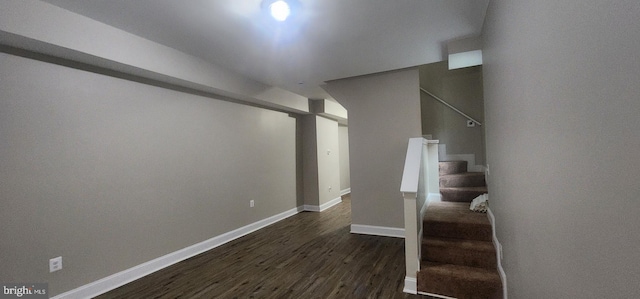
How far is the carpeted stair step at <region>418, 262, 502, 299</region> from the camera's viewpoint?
2102mm

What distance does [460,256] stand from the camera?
242cm

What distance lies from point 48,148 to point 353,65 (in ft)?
10.8

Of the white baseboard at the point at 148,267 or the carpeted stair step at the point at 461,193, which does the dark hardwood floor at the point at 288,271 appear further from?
the carpeted stair step at the point at 461,193

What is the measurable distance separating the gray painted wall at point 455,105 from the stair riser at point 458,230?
2.19m

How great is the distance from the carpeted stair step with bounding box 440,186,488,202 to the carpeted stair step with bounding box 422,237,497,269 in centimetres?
102

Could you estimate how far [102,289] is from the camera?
8.00ft

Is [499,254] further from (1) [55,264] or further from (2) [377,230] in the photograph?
(1) [55,264]

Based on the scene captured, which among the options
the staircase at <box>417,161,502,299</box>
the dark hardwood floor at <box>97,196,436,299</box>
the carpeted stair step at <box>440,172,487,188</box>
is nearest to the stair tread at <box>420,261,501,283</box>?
the staircase at <box>417,161,502,299</box>

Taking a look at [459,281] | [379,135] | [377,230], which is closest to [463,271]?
[459,281]

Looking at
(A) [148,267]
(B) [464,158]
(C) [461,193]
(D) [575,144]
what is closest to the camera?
(D) [575,144]

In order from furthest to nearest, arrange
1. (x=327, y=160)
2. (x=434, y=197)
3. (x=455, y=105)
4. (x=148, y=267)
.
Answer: (x=327, y=160) < (x=455, y=105) < (x=434, y=197) < (x=148, y=267)

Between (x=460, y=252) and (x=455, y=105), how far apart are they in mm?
3070

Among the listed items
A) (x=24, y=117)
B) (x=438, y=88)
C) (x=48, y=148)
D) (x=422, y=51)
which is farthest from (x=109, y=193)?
(x=438, y=88)

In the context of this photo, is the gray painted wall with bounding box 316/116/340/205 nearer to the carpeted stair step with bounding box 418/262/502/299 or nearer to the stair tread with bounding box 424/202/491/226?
the stair tread with bounding box 424/202/491/226
